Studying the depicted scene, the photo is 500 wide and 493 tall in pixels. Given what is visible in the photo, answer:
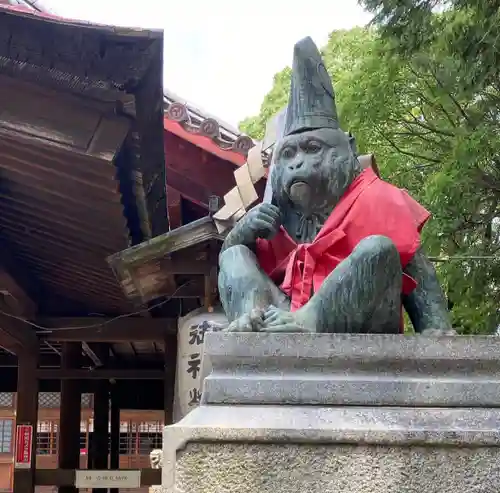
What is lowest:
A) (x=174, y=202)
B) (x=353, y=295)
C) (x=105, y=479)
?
(x=105, y=479)

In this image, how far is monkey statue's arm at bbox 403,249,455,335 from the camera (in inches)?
96.0

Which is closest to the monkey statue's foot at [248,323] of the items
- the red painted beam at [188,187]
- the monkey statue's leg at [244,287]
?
the monkey statue's leg at [244,287]

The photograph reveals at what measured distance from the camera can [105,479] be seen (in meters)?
7.94

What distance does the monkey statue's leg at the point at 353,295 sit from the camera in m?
2.27

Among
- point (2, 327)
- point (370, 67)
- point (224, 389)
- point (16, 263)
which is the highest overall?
point (370, 67)

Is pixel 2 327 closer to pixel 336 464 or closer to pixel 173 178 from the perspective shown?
pixel 173 178

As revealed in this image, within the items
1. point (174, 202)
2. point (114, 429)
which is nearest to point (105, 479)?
point (174, 202)

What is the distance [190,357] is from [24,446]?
2553 mm

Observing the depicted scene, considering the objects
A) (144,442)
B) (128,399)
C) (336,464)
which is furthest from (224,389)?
(144,442)

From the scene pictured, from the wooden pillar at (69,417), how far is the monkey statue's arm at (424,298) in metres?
6.88

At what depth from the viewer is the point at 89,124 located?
4.34 meters

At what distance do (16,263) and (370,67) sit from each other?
3.74 meters

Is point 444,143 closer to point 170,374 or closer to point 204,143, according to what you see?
point 204,143

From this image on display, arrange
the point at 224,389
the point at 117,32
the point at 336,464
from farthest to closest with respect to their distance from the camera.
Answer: the point at 117,32
the point at 224,389
the point at 336,464
